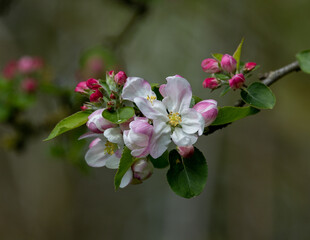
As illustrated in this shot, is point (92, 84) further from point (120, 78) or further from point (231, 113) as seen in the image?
point (231, 113)

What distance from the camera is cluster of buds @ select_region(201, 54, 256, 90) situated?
1022 mm

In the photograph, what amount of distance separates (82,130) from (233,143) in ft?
9.65

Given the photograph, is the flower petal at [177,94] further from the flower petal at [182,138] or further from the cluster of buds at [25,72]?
the cluster of buds at [25,72]

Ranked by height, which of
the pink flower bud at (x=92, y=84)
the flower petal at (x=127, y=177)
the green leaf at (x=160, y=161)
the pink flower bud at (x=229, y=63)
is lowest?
the flower petal at (x=127, y=177)

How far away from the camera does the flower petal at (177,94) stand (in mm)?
937

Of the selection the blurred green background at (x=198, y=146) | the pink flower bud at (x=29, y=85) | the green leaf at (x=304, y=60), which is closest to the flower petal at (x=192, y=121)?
the green leaf at (x=304, y=60)

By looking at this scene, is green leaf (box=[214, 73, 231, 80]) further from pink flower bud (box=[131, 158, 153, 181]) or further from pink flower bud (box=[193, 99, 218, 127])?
pink flower bud (box=[131, 158, 153, 181])

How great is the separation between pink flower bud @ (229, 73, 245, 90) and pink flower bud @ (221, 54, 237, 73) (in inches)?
1.8

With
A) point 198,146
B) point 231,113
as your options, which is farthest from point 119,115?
point 198,146

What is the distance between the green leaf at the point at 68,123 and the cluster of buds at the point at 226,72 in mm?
371

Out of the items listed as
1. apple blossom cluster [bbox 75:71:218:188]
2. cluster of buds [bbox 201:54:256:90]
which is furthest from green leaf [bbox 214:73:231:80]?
apple blossom cluster [bbox 75:71:218:188]

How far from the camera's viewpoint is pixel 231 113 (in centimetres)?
96

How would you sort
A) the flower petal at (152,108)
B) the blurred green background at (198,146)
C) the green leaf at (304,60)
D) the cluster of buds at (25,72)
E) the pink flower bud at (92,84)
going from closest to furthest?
1. the flower petal at (152,108)
2. the pink flower bud at (92,84)
3. the green leaf at (304,60)
4. the cluster of buds at (25,72)
5. the blurred green background at (198,146)

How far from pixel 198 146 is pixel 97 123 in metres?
3.26
